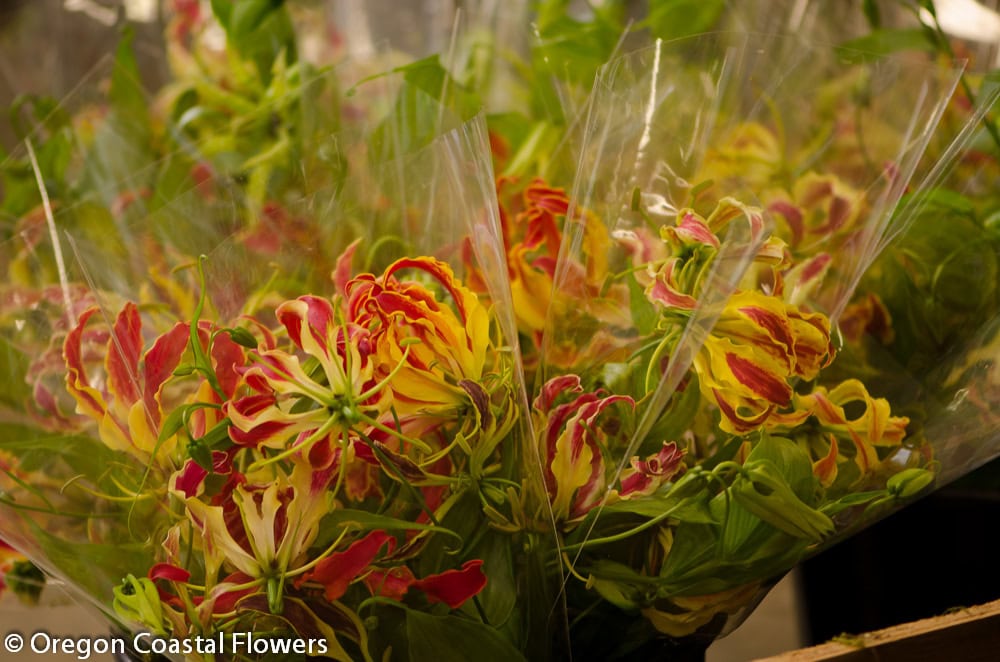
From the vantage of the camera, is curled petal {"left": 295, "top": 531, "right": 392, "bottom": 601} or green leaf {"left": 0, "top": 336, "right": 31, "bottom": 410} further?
green leaf {"left": 0, "top": 336, "right": 31, "bottom": 410}

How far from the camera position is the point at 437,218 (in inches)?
19.0

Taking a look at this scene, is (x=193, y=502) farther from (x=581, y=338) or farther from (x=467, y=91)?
(x=467, y=91)

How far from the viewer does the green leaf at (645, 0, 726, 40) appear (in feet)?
2.53

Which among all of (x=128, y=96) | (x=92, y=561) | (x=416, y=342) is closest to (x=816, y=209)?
(x=416, y=342)

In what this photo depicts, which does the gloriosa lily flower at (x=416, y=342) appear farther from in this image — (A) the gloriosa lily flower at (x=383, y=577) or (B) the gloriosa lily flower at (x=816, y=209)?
(B) the gloriosa lily flower at (x=816, y=209)

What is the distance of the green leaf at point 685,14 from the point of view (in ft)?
2.53

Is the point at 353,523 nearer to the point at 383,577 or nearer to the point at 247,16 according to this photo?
the point at 383,577

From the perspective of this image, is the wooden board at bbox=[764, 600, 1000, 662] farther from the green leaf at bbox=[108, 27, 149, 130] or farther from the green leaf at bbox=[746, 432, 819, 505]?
the green leaf at bbox=[108, 27, 149, 130]

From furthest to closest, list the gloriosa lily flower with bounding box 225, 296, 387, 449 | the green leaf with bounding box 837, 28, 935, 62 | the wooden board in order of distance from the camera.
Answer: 1. the green leaf with bounding box 837, 28, 935, 62
2. the wooden board
3. the gloriosa lily flower with bounding box 225, 296, 387, 449

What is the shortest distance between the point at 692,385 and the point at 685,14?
0.46 metres

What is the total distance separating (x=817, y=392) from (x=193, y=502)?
245mm

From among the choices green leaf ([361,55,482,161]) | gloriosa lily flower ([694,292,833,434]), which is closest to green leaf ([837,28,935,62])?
green leaf ([361,55,482,161])

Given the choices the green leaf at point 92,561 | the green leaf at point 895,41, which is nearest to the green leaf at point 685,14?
the green leaf at point 895,41

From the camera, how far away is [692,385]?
414 mm
